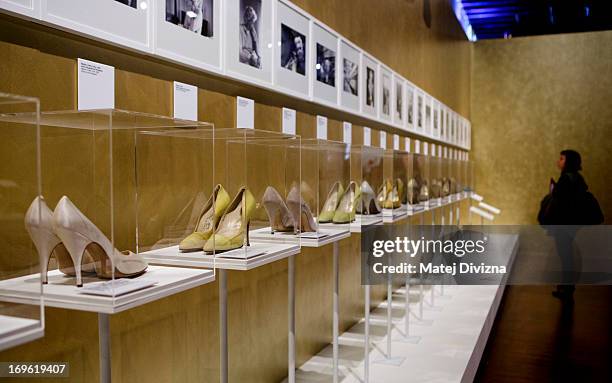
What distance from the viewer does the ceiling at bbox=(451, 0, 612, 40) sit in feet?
43.6

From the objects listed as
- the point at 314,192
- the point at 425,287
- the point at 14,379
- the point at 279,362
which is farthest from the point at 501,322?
the point at 14,379

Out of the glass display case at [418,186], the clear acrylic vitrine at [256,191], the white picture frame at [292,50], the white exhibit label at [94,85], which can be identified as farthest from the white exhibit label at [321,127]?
the white exhibit label at [94,85]

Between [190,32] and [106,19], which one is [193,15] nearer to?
[190,32]

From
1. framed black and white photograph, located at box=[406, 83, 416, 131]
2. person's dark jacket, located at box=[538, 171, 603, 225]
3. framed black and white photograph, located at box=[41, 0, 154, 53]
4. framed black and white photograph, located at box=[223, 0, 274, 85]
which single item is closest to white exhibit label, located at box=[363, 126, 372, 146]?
framed black and white photograph, located at box=[406, 83, 416, 131]

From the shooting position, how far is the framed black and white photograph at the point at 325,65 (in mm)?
4098

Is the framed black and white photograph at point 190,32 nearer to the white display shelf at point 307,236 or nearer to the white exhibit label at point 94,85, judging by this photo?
the white exhibit label at point 94,85

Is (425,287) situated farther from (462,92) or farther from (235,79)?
(462,92)

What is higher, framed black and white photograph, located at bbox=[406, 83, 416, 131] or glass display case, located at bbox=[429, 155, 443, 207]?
framed black and white photograph, located at bbox=[406, 83, 416, 131]

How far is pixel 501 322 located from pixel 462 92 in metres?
6.92

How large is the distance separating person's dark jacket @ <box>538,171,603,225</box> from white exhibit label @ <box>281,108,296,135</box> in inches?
170

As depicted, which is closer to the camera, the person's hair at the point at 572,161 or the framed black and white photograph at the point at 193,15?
the framed black and white photograph at the point at 193,15

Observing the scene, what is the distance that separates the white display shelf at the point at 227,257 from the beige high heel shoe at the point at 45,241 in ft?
0.79

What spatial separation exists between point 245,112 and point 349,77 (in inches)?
73.5

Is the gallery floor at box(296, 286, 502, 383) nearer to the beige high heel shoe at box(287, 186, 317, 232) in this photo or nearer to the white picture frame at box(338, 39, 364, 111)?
the beige high heel shoe at box(287, 186, 317, 232)
